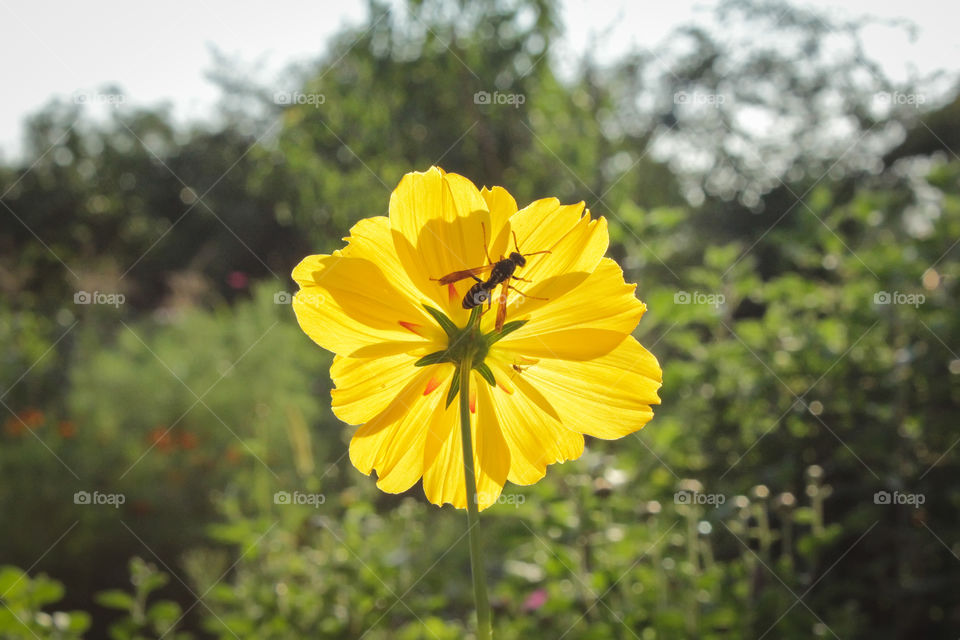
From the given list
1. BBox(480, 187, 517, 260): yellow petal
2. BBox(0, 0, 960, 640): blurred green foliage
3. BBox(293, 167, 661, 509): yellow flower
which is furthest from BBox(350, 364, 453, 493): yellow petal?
BBox(0, 0, 960, 640): blurred green foliage

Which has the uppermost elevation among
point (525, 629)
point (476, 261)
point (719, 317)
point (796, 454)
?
point (719, 317)

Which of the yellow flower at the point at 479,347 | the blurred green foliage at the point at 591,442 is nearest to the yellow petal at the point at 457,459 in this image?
the yellow flower at the point at 479,347

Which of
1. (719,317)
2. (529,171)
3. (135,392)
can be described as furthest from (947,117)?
(135,392)

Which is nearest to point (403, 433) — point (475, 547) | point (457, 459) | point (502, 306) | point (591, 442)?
point (457, 459)

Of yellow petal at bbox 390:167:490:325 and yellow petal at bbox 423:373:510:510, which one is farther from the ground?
yellow petal at bbox 390:167:490:325

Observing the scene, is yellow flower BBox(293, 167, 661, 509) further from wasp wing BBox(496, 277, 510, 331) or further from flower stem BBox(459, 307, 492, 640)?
flower stem BBox(459, 307, 492, 640)

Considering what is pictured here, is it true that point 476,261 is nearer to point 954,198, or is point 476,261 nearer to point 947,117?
point 954,198
